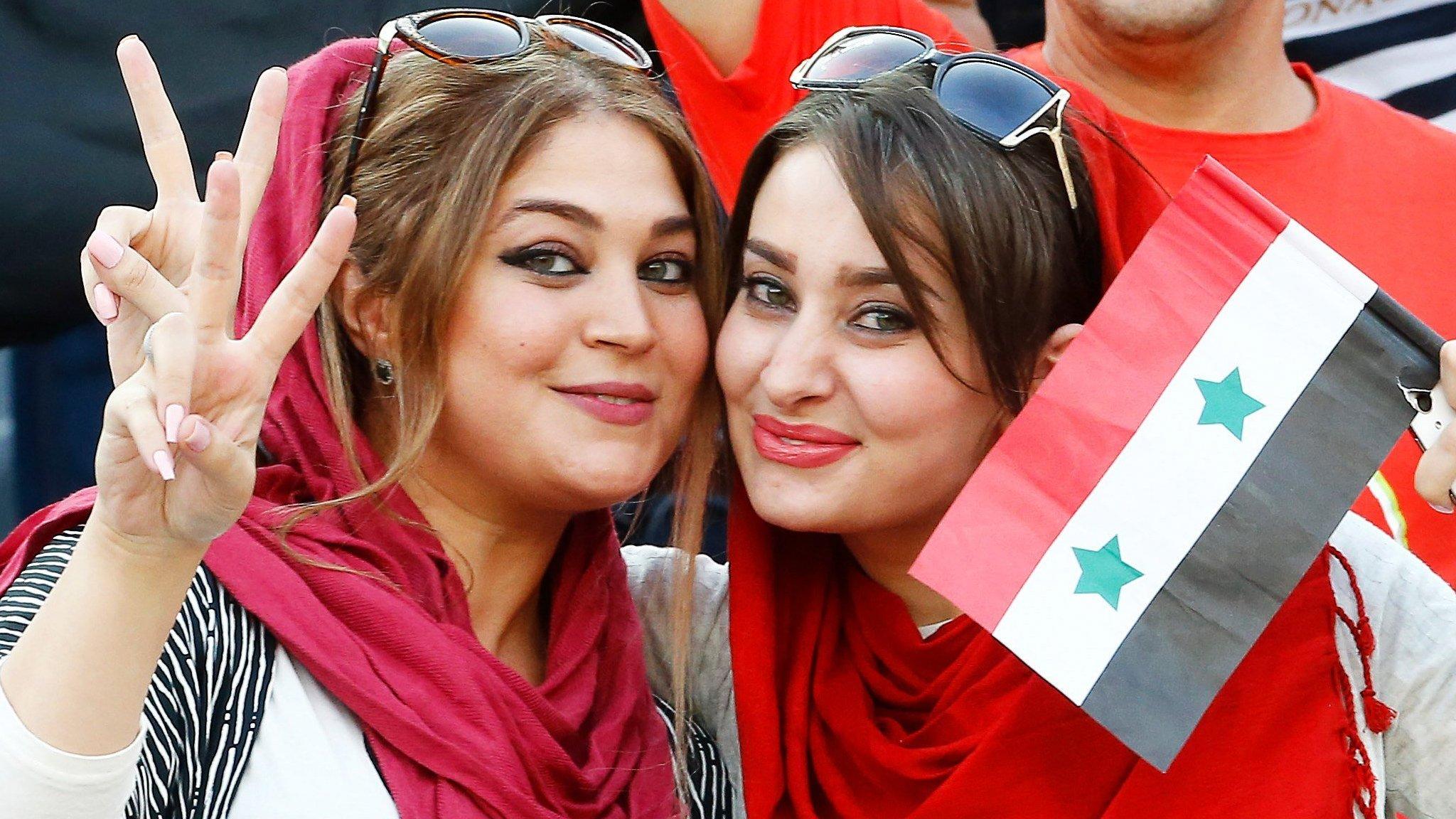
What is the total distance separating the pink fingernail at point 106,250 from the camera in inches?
65.1

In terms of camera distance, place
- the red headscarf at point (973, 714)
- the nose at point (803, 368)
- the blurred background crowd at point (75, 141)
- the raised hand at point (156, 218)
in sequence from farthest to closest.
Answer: the blurred background crowd at point (75, 141), the nose at point (803, 368), the red headscarf at point (973, 714), the raised hand at point (156, 218)

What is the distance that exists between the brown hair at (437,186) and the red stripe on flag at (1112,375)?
596mm

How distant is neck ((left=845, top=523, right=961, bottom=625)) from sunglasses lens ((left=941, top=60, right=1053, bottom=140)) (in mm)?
580

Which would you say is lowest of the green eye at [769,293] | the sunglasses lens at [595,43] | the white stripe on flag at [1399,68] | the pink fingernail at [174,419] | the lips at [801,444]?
the lips at [801,444]

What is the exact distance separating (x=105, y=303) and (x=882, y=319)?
3.45 ft

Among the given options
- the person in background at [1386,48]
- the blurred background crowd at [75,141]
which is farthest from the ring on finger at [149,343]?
the person in background at [1386,48]

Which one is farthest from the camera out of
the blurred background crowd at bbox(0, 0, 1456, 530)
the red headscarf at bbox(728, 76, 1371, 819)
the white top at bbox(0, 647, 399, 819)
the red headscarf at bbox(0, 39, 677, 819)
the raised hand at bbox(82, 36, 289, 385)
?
the blurred background crowd at bbox(0, 0, 1456, 530)

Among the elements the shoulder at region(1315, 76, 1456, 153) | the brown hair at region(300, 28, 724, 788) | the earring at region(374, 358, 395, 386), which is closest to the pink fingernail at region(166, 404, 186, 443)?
the brown hair at region(300, 28, 724, 788)

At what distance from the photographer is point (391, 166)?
2387 millimetres

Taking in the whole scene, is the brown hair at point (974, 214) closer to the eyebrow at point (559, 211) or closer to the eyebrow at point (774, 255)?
the eyebrow at point (774, 255)

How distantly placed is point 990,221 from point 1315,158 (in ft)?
3.23

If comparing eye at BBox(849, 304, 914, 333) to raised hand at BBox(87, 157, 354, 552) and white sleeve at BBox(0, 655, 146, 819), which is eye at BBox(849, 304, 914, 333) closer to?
raised hand at BBox(87, 157, 354, 552)

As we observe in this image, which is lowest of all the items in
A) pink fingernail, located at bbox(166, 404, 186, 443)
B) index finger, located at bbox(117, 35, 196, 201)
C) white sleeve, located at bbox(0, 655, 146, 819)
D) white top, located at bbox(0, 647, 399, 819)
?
white top, located at bbox(0, 647, 399, 819)

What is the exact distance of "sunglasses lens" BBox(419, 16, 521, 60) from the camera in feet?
7.86
